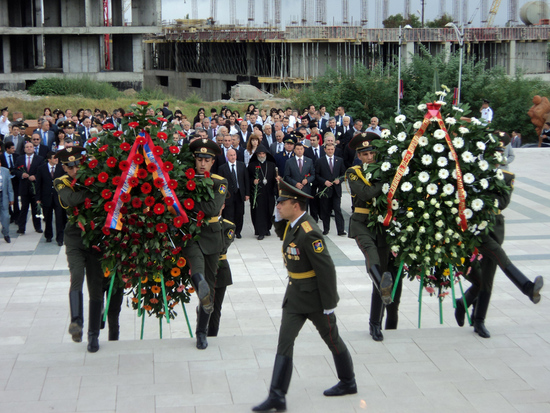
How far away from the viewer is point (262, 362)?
257 inches

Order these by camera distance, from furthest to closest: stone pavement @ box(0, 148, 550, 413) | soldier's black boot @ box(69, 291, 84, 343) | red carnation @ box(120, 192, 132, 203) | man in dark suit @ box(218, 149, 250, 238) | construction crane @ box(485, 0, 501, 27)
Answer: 1. construction crane @ box(485, 0, 501, 27)
2. man in dark suit @ box(218, 149, 250, 238)
3. red carnation @ box(120, 192, 132, 203)
4. soldier's black boot @ box(69, 291, 84, 343)
5. stone pavement @ box(0, 148, 550, 413)

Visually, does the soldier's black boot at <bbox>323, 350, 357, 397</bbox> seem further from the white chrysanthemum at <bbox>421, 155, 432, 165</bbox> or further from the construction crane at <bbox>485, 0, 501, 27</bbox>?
the construction crane at <bbox>485, 0, 501, 27</bbox>

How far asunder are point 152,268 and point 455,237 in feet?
9.52

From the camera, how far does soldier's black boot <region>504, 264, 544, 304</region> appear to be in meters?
6.84

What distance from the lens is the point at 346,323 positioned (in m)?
8.59

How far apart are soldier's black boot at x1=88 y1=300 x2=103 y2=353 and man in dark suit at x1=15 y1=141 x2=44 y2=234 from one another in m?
6.64

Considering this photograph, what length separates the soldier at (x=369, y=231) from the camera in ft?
23.2

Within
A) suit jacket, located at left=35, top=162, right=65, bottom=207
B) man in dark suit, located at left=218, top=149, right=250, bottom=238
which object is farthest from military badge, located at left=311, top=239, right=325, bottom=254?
suit jacket, located at left=35, top=162, right=65, bottom=207

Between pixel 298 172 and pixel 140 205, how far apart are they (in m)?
6.68

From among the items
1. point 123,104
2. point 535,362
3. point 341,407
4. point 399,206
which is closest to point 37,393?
point 341,407

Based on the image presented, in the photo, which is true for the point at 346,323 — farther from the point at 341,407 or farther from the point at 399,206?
the point at 341,407

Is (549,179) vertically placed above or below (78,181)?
below

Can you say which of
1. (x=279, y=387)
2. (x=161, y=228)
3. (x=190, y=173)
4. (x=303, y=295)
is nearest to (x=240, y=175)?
(x=190, y=173)

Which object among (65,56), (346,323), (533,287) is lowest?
(346,323)
